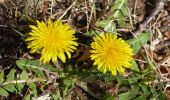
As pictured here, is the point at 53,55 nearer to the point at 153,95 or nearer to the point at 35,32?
the point at 35,32

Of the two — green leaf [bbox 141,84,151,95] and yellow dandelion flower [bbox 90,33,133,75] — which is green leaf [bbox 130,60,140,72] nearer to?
green leaf [bbox 141,84,151,95]

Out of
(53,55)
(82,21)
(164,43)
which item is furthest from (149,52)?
(53,55)

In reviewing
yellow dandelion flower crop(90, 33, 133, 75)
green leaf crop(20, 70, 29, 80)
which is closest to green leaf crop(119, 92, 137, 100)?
yellow dandelion flower crop(90, 33, 133, 75)

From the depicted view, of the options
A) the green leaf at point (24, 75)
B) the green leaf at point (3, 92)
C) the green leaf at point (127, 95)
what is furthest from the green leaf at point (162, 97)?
the green leaf at point (3, 92)

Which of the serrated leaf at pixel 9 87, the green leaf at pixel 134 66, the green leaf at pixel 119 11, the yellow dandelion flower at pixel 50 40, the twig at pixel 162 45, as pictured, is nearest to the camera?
the yellow dandelion flower at pixel 50 40

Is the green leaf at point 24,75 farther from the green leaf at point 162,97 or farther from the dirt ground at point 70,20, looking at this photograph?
the green leaf at point 162,97

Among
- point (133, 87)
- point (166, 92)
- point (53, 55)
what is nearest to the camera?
point (53, 55)

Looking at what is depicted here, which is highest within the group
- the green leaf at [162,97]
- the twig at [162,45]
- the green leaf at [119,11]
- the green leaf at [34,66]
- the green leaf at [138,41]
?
the green leaf at [119,11]
